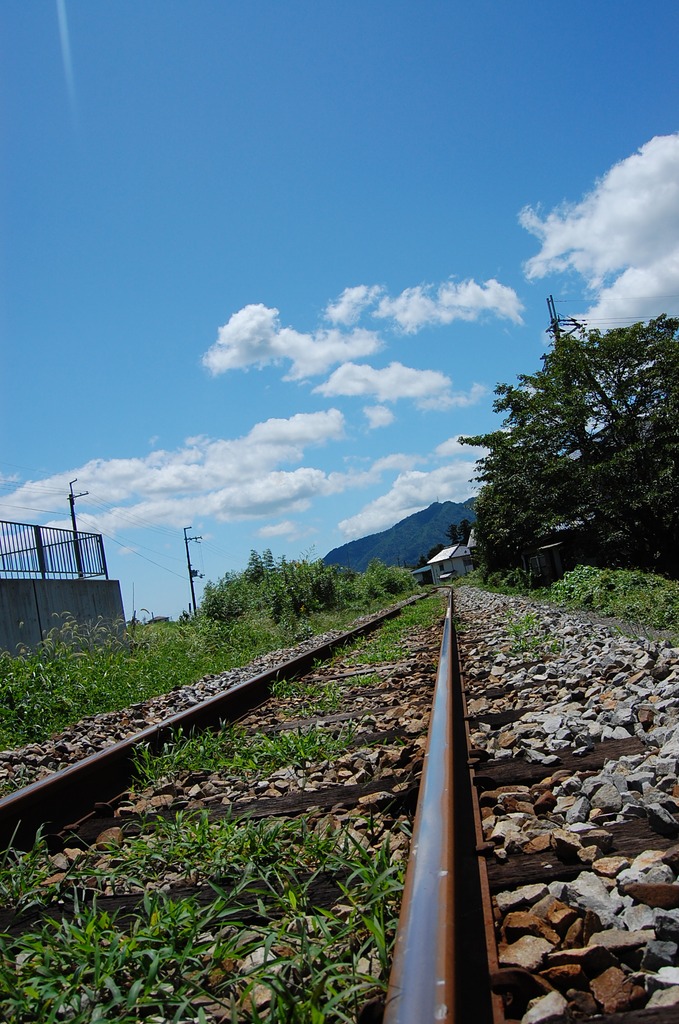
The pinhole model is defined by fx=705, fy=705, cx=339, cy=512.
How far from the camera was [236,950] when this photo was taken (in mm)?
1705

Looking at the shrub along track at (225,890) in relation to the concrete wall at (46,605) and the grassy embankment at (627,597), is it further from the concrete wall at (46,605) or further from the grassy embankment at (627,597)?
the concrete wall at (46,605)

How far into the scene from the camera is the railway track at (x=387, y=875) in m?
1.37

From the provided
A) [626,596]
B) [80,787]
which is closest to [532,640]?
[626,596]

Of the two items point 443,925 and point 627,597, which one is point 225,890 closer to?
point 443,925

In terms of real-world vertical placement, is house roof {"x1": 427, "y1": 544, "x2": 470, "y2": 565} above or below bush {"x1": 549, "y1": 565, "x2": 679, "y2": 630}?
above

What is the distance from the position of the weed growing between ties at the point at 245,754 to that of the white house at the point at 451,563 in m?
96.8

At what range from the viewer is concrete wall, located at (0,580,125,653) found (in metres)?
11.6

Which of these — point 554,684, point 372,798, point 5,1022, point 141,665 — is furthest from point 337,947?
point 141,665

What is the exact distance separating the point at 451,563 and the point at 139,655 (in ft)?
320

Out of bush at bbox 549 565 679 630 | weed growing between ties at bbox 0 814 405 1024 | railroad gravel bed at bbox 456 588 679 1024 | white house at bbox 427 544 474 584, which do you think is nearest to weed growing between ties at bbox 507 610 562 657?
bush at bbox 549 565 679 630

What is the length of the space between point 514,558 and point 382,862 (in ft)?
94.7

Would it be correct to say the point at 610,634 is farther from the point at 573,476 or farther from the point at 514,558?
the point at 514,558

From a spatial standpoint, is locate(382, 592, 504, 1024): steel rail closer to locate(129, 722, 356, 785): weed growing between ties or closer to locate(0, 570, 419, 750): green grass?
locate(129, 722, 356, 785): weed growing between ties

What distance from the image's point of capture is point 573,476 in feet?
60.5
